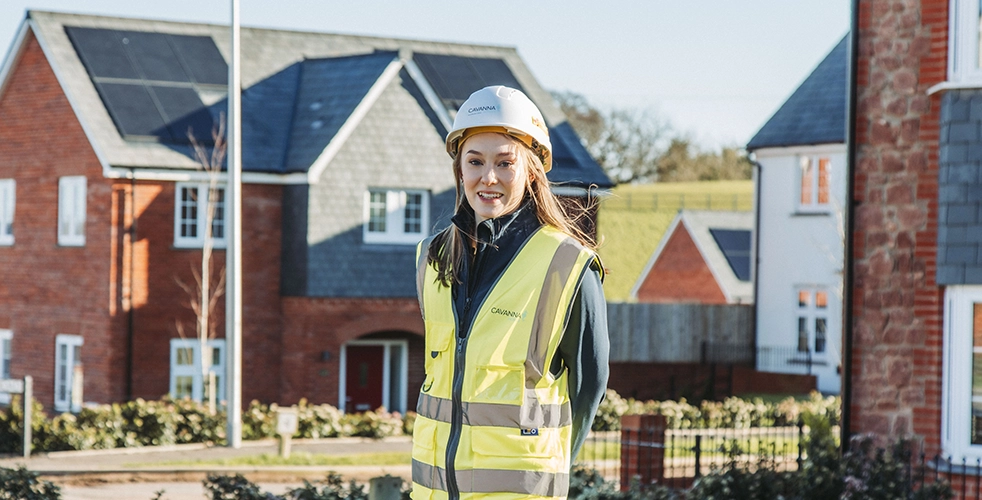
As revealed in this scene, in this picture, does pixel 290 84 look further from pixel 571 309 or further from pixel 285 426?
pixel 571 309

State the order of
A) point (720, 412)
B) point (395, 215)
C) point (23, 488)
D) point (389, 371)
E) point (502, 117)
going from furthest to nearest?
point (389, 371), point (395, 215), point (720, 412), point (23, 488), point (502, 117)

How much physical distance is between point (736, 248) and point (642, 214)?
25.2 meters

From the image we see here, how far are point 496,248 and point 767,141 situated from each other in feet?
101

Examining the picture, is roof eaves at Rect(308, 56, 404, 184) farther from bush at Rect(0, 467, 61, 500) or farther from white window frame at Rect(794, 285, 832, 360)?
bush at Rect(0, 467, 61, 500)

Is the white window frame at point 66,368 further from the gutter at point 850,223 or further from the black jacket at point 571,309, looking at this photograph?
the black jacket at point 571,309

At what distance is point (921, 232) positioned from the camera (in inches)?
430

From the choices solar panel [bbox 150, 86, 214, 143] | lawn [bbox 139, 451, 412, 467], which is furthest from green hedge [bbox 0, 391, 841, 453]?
solar panel [bbox 150, 86, 214, 143]

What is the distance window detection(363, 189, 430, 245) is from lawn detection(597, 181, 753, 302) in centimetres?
2811

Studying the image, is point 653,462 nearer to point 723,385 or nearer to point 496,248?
point 496,248

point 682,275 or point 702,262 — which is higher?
point 702,262

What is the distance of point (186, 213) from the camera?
89.6 feet

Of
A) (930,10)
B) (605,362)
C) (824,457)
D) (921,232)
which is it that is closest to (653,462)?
(824,457)

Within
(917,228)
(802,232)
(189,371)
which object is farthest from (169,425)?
(802,232)

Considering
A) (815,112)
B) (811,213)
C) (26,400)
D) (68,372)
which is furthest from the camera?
(811,213)
